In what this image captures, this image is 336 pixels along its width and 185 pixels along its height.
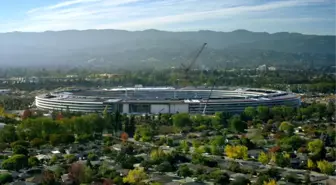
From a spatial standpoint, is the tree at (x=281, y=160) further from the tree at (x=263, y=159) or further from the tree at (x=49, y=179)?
the tree at (x=49, y=179)

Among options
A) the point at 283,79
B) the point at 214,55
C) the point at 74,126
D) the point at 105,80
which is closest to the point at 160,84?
the point at 105,80

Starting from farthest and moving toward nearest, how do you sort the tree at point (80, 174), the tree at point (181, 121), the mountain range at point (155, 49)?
the mountain range at point (155, 49) < the tree at point (181, 121) < the tree at point (80, 174)

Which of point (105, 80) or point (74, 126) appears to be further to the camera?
point (105, 80)

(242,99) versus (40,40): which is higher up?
(40,40)

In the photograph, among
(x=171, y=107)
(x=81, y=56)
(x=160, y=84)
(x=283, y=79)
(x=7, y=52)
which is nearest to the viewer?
Result: (x=171, y=107)

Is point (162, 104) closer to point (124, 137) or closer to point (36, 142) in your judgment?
point (124, 137)

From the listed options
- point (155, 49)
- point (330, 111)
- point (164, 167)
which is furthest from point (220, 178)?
point (155, 49)

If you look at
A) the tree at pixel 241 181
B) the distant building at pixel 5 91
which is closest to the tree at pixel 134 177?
the tree at pixel 241 181

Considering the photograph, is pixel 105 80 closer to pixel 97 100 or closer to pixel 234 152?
pixel 97 100

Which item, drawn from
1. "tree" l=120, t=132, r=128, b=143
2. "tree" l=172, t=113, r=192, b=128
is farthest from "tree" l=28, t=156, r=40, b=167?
"tree" l=172, t=113, r=192, b=128
